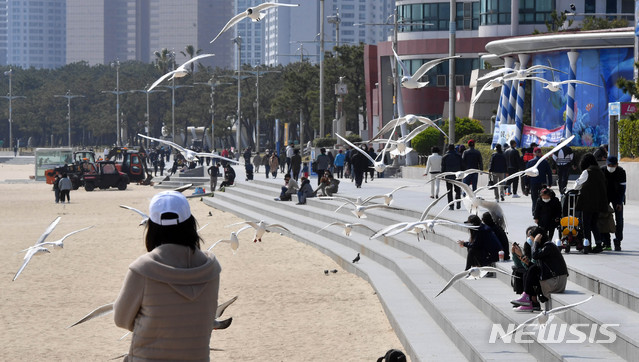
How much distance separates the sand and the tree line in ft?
173

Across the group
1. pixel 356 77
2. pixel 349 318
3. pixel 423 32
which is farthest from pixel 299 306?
pixel 356 77

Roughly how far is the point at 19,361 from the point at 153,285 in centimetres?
697

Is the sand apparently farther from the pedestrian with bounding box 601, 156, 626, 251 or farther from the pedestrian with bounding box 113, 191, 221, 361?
the pedestrian with bounding box 113, 191, 221, 361

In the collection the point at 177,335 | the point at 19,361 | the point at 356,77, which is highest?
the point at 356,77

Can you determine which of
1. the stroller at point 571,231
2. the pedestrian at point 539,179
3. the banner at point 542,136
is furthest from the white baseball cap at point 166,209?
the banner at point 542,136

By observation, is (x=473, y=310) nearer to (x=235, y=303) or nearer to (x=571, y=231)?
(x=571, y=231)

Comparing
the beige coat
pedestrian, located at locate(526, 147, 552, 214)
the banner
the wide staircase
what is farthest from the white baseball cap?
the banner

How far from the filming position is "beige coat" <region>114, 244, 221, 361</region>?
4.25 meters

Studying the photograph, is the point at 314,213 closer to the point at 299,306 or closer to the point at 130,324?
the point at 299,306

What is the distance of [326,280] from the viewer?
54.2 feet

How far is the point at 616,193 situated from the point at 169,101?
4140 inches

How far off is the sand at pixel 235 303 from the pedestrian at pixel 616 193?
3216mm
